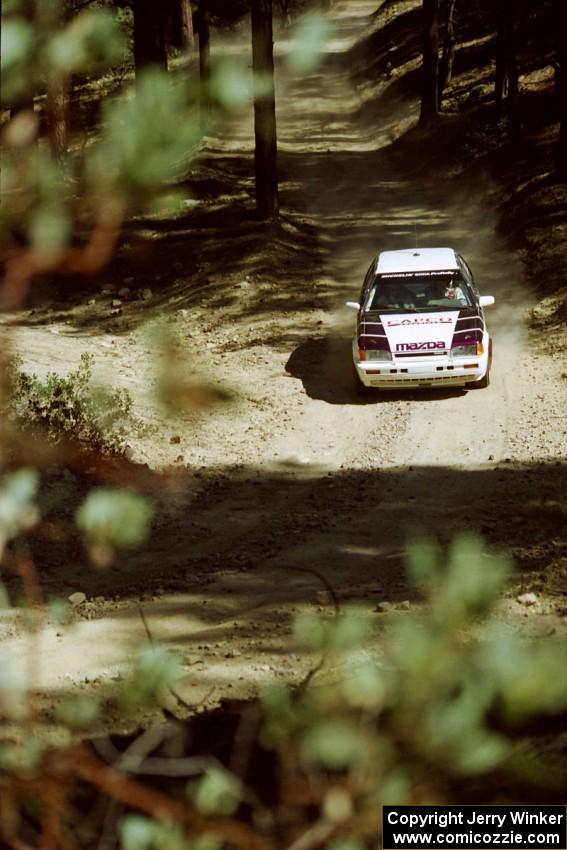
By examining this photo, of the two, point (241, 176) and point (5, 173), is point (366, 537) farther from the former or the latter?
point (241, 176)

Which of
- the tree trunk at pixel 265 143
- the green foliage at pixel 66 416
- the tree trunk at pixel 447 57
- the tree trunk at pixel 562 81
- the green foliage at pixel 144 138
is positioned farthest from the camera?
the tree trunk at pixel 447 57

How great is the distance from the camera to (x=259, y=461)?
1402 centimetres

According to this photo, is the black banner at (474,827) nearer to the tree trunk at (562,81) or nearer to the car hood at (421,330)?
the car hood at (421,330)

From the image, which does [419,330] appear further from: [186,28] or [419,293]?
[186,28]

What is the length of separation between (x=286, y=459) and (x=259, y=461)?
35 cm

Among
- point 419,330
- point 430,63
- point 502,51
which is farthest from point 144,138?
point 430,63

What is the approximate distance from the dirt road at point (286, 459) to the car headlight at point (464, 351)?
2.46 feet

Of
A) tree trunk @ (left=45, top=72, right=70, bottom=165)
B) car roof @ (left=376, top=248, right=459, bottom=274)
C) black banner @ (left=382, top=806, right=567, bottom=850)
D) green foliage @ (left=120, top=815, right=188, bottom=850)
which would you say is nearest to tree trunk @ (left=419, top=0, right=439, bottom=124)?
car roof @ (left=376, top=248, right=459, bottom=274)

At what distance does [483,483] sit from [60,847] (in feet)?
31.2

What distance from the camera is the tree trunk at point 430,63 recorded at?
34.0m

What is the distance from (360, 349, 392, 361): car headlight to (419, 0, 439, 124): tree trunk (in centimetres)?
2187

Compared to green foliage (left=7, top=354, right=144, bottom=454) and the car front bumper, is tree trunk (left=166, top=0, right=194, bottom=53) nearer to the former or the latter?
the car front bumper

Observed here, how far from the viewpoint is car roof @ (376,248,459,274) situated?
1582 cm

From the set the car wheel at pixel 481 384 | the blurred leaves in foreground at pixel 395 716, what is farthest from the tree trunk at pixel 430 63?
the blurred leaves in foreground at pixel 395 716
